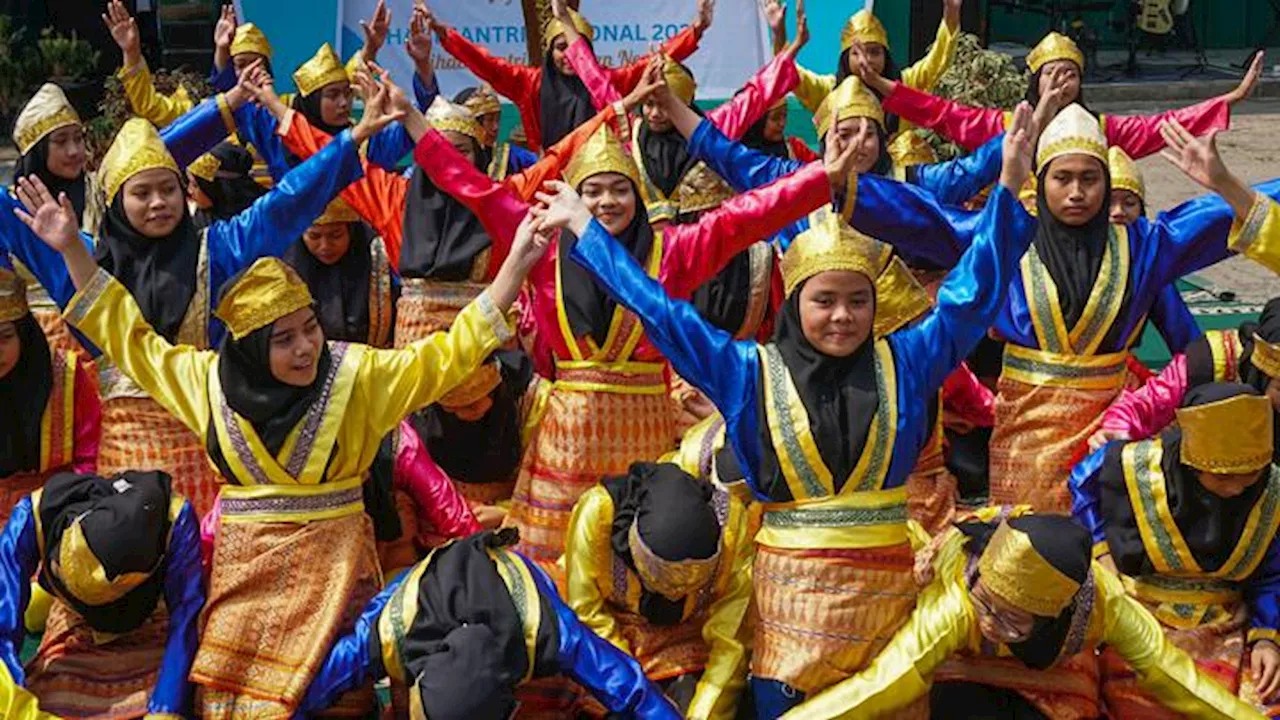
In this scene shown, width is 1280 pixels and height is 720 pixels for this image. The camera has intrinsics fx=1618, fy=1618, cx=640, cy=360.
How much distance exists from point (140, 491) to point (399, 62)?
6.36 meters

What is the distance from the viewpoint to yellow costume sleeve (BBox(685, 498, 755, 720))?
11.8 feet

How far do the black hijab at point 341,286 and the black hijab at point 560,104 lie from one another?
189 cm

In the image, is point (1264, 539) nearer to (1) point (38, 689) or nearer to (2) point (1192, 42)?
(1) point (38, 689)

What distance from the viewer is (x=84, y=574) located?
11.2 feet

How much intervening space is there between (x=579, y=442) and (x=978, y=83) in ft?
16.0

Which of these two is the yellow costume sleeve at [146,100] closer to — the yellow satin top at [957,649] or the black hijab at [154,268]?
the black hijab at [154,268]

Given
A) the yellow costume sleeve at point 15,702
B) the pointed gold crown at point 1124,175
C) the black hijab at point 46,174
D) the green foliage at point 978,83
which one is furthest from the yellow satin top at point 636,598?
the green foliage at point 978,83

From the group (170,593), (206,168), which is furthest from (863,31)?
(170,593)

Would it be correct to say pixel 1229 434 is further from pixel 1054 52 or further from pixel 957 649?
pixel 1054 52

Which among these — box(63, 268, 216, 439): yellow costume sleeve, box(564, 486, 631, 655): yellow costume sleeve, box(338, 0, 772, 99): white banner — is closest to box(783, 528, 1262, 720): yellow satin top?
box(564, 486, 631, 655): yellow costume sleeve

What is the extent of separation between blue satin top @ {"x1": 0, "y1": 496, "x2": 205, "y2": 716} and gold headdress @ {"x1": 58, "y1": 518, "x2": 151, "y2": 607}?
11 cm

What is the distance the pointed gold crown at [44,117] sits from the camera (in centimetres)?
544

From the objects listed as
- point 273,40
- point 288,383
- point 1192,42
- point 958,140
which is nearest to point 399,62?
point 273,40

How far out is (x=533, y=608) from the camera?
11.0 ft
